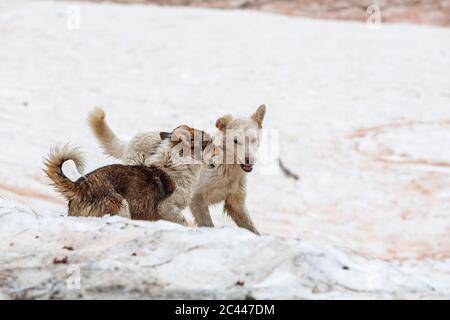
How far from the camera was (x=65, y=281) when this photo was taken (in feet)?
16.5

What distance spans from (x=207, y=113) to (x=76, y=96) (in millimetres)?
2833

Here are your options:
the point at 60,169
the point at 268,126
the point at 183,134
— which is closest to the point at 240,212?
the point at 183,134

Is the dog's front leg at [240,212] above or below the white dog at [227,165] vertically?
below

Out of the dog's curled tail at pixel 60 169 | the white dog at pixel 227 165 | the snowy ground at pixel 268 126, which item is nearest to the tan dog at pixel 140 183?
the dog's curled tail at pixel 60 169

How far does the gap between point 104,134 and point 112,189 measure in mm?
1784

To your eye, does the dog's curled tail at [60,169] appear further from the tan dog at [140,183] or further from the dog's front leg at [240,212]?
the dog's front leg at [240,212]

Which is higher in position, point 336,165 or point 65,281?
point 65,281

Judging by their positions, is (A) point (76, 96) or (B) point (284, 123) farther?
(A) point (76, 96)

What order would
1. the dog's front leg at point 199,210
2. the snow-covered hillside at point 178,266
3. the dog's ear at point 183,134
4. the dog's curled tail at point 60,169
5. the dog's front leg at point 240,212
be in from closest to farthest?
the snow-covered hillside at point 178,266 < the dog's curled tail at point 60,169 < the dog's ear at point 183,134 < the dog's front leg at point 199,210 < the dog's front leg at point 240,212

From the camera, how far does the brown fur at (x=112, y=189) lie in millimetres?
6496

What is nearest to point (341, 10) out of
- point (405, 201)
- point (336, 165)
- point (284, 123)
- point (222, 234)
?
point (284, 123)

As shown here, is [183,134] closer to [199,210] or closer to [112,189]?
[112,189]

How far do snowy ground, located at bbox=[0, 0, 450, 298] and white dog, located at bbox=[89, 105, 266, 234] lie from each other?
49.5 inches

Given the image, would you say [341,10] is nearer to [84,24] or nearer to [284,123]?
[84,24]
